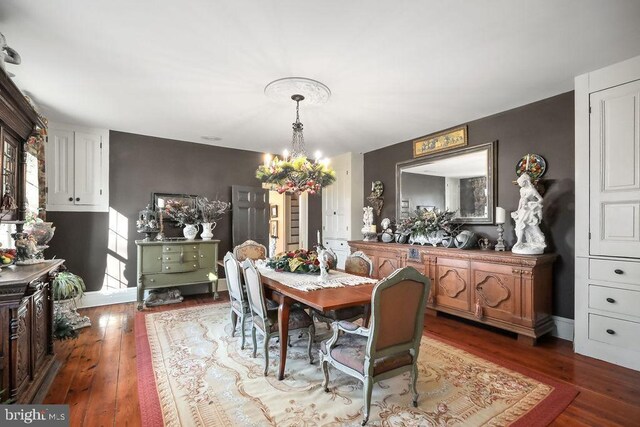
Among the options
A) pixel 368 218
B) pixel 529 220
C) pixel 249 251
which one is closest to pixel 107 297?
Answer: pixel 249 251

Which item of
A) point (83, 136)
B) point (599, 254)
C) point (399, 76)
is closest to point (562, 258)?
point (599, 254)

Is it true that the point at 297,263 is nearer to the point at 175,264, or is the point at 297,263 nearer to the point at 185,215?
the point at 175,264

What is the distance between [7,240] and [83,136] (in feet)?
6.55

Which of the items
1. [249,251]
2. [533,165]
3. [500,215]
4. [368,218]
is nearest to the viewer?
[533,165]

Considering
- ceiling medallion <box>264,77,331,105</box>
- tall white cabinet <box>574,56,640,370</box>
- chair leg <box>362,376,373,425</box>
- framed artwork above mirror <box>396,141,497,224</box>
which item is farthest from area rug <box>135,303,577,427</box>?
ceiling medallion <box>264,77,331,105</box>

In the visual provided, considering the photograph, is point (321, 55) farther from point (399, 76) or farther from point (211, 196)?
point (211, 196)

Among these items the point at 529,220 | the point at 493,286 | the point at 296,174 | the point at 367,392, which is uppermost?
the point at 296,174

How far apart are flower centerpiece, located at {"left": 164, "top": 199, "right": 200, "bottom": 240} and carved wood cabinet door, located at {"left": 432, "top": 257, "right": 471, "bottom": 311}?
364 centimetres

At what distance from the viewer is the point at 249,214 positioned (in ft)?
17.9

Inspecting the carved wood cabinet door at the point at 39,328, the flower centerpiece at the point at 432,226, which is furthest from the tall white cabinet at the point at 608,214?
the carved wood cabinet door at the point at 39,328

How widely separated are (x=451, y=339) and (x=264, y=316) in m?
2.05

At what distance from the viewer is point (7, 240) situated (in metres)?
2.92

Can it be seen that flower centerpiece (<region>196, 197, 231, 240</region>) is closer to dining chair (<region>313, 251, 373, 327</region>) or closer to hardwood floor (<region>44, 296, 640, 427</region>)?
hardwood floor (<region>44, 296, 640, 427</region>)

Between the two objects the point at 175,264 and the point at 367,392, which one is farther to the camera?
the point at 175,264
